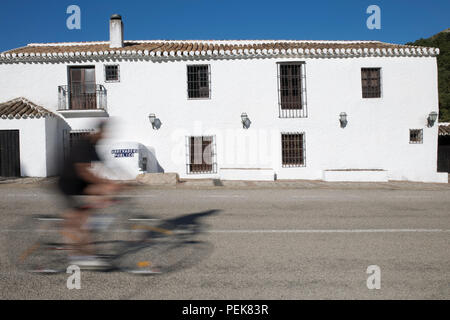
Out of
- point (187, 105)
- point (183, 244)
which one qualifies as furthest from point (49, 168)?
point (183, 244)

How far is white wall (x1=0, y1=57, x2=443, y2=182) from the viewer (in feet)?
51.5

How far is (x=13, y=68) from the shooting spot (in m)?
15.7

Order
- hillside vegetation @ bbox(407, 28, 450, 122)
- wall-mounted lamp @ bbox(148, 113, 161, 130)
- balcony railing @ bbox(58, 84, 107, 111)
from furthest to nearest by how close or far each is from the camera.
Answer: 1. hillside vegetation @ bbox(407, 28, 450, 122)
2. balcony railing @ bbox(58, 84, 107, 111)
3. wall-mounted lamp @ bbox(148, 113, 161, 130)

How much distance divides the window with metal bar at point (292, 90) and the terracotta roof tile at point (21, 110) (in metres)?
11.6

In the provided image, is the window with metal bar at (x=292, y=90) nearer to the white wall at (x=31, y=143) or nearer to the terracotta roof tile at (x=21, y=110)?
the terracotta roof tile at (x=21, y=110)

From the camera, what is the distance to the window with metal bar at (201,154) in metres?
15.9

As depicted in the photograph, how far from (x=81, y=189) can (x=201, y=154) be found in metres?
12.3

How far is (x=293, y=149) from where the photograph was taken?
53.0 ft

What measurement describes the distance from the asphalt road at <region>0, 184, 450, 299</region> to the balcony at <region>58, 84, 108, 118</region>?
8.36 meters

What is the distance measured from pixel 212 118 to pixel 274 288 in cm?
1322

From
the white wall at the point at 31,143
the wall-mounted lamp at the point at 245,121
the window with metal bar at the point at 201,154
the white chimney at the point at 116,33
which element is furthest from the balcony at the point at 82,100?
the wall-mounted lamp at the point at 245,121
